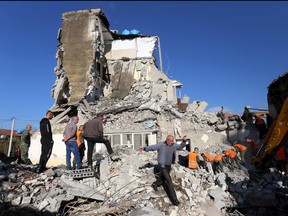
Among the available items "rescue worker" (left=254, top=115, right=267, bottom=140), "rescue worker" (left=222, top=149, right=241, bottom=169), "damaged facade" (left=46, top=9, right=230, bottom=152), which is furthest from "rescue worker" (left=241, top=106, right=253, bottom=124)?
"rescue worker" (left=222, top=149, right=241, bottom=169)

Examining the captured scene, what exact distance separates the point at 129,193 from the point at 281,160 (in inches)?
244

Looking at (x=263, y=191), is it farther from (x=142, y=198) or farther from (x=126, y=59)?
(x=126, y=59)

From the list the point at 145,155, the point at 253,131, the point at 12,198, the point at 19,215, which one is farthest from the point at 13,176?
the point at 253,131

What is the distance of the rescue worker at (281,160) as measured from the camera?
29.9 ft

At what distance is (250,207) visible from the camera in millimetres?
6531

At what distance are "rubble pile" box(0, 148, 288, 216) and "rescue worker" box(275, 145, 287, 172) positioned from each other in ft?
4.26

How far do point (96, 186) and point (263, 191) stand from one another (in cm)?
428

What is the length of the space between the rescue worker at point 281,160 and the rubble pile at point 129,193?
1.30m

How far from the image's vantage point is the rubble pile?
5316 mm

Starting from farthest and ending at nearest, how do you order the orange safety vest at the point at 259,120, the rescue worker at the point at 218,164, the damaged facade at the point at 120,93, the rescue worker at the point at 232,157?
the damaged facade at the point at 120,93 < the orange safety vest at the point at 259,120 < the rescue worker at the point at 232,157 < the rescue worker at the point at 218,164

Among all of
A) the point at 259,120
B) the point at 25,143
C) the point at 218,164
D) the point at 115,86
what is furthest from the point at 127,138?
the point at 259,120

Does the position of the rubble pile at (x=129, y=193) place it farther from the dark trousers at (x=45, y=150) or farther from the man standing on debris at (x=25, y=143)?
the man standing on debris at (x=25, y=143)

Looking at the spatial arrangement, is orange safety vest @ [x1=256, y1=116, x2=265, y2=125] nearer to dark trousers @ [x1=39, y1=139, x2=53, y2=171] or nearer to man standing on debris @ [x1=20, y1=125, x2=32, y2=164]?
dark trousers @ [x1=39, y1=139, x2=53, y2=171]

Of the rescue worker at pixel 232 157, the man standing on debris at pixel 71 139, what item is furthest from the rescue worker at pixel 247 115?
the man standing on debris at pixel 71 139
